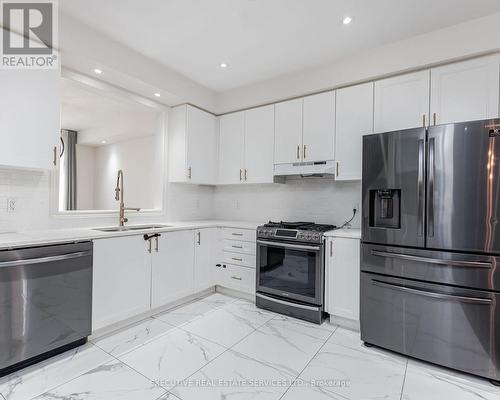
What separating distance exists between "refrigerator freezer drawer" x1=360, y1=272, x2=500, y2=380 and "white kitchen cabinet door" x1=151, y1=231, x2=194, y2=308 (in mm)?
1824

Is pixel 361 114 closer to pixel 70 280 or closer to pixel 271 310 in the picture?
pixel 271 310

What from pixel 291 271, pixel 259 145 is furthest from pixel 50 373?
pixel 259 145

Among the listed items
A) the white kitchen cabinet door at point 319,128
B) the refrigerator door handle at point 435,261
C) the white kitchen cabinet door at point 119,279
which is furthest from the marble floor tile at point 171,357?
the white kitchen cabinet door at point 319,128

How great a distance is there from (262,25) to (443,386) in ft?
9.80

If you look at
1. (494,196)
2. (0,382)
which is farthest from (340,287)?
(0,382)

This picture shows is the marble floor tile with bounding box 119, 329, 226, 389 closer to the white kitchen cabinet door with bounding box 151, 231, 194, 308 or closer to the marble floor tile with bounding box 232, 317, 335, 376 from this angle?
the marble floor tile with bounding box 232, 317, 335, 376

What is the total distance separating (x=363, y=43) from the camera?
2488 mm

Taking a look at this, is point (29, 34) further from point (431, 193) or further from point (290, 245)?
point (431, 193)

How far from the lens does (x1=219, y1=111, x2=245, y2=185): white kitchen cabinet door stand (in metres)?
3.58

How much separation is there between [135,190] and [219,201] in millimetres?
1287

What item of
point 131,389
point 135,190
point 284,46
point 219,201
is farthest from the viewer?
point 219,201

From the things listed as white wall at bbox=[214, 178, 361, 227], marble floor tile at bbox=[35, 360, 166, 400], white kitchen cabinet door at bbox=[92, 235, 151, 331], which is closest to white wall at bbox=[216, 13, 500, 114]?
white wall at bbox=[214, 178, 361, 227]

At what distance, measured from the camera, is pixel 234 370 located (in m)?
1.86

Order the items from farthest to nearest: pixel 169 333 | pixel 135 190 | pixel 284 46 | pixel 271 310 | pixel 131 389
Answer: pixel 135 190
pixel 271 310
pixel 284 46
pixel 169 333
pixel 131 389
